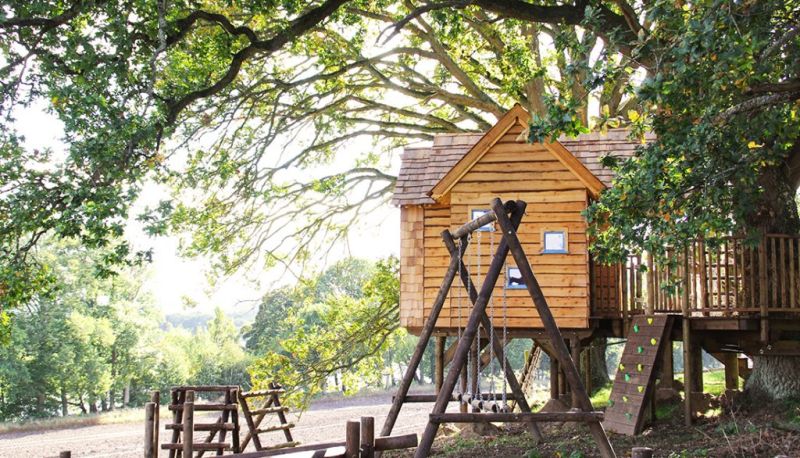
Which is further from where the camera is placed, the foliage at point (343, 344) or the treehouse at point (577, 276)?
the foliage at point (343, 344)

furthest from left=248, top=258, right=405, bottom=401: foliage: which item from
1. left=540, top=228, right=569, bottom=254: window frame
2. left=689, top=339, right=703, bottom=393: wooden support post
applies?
left=689, top=339, right=703, bottom=393: wooden support post

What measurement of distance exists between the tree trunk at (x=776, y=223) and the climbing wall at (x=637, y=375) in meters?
1.87

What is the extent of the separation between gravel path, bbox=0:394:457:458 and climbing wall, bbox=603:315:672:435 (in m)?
9.63

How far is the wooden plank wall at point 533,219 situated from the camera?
1526 cm

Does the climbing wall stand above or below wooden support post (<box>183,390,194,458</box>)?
above

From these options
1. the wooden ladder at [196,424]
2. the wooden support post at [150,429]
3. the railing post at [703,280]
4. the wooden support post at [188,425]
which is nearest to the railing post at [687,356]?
the railing post at [703,280]

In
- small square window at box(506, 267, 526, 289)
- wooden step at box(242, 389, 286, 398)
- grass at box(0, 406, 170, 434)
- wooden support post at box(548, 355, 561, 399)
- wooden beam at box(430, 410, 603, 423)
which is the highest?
small square window at box(506, 267, 526, 289)

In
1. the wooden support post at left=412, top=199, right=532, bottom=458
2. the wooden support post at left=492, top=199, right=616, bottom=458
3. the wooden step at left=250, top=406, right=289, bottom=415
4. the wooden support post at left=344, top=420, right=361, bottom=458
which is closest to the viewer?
the wooden support post at left=344, top=420, right=361, bottom=458

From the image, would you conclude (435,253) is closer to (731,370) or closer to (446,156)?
(446,156)

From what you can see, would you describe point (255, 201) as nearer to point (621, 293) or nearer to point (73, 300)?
point (621, 293)

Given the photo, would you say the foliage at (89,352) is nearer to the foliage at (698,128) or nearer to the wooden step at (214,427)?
the wooden step at (214,427)

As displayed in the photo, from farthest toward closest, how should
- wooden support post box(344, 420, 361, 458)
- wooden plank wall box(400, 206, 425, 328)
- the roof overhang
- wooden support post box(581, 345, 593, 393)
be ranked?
wooden support post box(581, 345, 593, 393)
wooden plank wall box(400, 206, 425, 328)
the roof overhang
wooden support post box(344, 420, 361, 458)

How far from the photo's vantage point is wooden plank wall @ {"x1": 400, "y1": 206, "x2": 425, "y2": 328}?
15.8 metres

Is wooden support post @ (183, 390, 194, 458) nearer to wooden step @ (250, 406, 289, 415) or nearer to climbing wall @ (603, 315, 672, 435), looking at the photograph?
wooden step @ (250, 406, 289, 415)
